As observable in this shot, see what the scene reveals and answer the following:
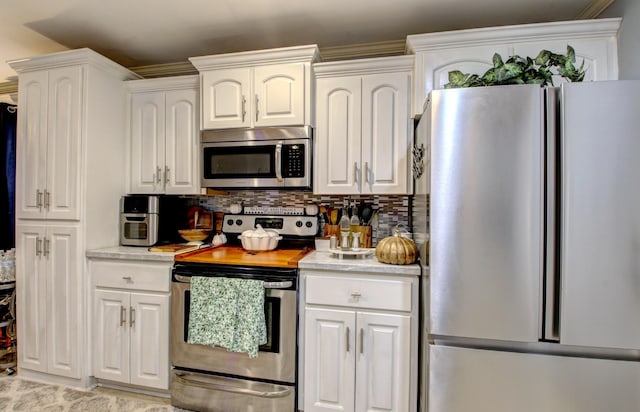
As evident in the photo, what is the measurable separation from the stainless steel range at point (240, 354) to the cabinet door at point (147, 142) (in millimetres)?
809

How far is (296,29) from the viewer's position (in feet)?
7.06

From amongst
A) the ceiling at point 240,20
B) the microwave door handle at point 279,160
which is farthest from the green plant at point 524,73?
the microwave door handle at point 279,160

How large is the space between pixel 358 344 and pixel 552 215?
112cm

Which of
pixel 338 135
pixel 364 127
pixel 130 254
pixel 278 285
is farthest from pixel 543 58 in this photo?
pixel 130 254

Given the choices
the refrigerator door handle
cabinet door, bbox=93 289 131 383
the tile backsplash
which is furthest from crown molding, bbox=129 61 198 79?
the refrigerator door handle

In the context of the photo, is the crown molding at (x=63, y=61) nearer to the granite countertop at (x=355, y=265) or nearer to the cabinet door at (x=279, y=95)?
the cabinet door at (x=279, y=95)

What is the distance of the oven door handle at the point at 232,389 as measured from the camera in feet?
5.82

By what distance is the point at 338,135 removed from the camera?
82.4 inches

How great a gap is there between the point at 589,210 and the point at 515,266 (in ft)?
1.15

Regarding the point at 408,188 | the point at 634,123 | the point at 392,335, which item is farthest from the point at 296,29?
the point at 392,335

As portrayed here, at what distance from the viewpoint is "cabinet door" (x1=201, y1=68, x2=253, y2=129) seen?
7.09ft

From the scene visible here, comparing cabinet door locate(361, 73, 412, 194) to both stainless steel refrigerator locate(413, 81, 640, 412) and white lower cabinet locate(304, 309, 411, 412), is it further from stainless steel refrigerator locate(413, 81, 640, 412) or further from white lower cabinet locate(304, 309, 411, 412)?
white lower cabinet locate(304, 309, 411, 412)

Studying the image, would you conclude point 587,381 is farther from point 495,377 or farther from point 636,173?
point 636,173

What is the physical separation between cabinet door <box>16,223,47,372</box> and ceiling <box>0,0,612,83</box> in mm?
1404
